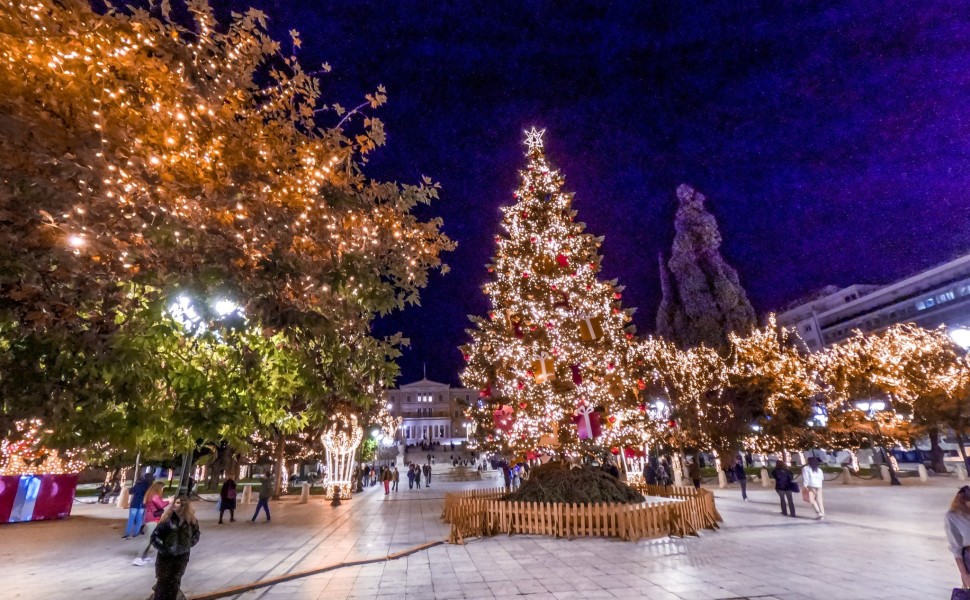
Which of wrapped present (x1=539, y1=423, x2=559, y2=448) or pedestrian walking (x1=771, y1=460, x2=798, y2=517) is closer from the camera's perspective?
pedestrian walking (x1=771, y1=460, x2=798, y2=517)

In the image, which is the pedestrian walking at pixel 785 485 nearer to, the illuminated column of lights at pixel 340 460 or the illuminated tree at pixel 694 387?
the illuminated tree at pixel 694 387

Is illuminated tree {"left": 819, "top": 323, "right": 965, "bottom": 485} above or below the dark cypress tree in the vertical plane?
below

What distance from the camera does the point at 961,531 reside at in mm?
5047

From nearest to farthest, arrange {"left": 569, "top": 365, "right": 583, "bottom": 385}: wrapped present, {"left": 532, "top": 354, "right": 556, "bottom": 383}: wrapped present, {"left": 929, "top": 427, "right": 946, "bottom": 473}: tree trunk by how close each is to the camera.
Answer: {"left": 532, "top": 354, "right": 556, "bottom": 383}: wrapped present → {"left": 569, "top": 365, "right": 583, "bottom": 385}: wrapped present → {"left": 929, "top": 427, "right": 946, "bottom": 473}: tree trunk

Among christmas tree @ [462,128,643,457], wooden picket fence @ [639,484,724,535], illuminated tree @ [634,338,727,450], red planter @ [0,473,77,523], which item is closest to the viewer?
wooden picket fence @ [639,484,724,535]

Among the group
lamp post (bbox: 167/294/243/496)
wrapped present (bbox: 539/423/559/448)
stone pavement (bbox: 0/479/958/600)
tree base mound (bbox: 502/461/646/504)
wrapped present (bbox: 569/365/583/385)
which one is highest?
wrapped present (bbox: 569/365/583/385)

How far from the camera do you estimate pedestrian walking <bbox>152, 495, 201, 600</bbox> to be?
630 cm

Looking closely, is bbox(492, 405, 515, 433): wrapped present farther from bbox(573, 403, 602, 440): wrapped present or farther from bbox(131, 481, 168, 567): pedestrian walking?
bbox(131, 481, 168, 567): pedestrian walking

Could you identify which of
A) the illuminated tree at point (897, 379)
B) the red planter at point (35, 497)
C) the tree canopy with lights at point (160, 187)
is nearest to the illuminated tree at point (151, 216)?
the tree canopy with lights at point (160, 187)

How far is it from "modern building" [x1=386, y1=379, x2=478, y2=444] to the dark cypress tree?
5807 centimetres

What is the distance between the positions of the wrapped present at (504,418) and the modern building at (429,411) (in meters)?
94.4

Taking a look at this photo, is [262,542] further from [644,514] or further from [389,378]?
[644,514]

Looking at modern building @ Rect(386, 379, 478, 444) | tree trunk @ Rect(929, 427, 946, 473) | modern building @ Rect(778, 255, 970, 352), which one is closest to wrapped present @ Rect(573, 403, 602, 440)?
tree trunk @ Rect(929, 427, 946, 473)

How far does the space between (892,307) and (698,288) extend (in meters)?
38.9
